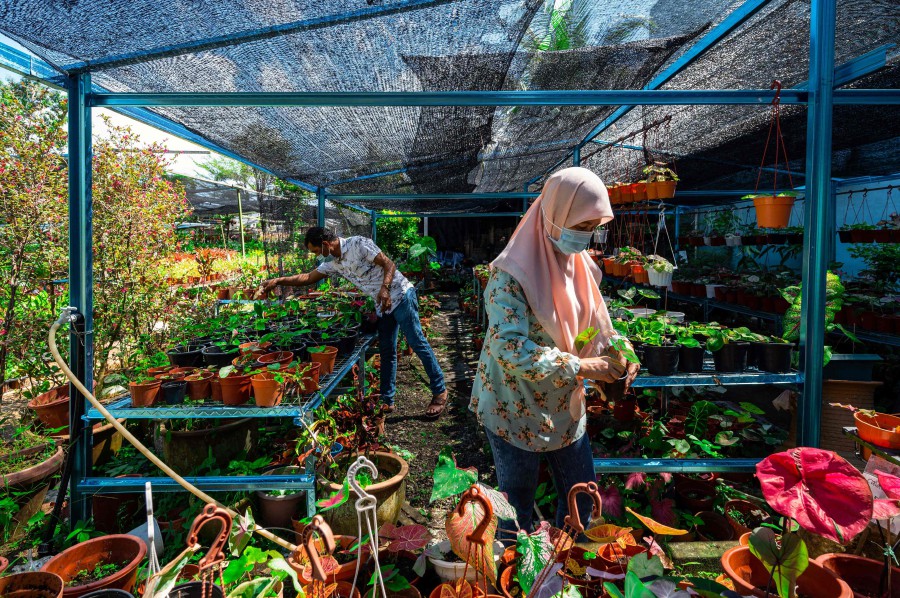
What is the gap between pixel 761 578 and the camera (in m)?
1.16

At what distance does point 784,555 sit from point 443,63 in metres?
2.85

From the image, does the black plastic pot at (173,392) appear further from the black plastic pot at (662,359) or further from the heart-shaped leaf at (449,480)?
the black plastic pot at (662,359)

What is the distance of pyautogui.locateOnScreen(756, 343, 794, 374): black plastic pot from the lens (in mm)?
2859

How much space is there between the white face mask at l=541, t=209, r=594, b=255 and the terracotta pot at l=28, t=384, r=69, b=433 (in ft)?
11.2

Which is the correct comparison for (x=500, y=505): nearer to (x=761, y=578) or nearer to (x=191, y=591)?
(x=761, y=578)

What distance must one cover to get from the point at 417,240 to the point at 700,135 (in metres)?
8.72

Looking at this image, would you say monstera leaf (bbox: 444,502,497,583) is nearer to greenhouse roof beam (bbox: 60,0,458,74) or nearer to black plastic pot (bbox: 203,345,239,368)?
greenhouse roof beam (bbox: 60,0,458,74)

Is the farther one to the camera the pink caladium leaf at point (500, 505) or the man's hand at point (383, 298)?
the man's hand at point (383, 298)

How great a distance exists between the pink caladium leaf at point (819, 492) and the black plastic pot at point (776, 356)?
2.08 meters

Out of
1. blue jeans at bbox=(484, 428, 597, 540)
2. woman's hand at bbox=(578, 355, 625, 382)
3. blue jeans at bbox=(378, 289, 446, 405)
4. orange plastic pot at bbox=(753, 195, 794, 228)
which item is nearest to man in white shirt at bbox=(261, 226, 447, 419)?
blue jeans at bbox=(378, 289, 446, 405)

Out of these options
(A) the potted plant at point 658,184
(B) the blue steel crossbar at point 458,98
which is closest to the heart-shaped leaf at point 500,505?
(B) the blue steel crossbar at point 458,98

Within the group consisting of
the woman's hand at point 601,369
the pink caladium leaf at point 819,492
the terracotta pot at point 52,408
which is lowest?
the terracotta pot at point 52,408

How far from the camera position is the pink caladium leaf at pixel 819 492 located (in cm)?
96

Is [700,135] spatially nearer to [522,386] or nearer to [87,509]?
[522,386]
